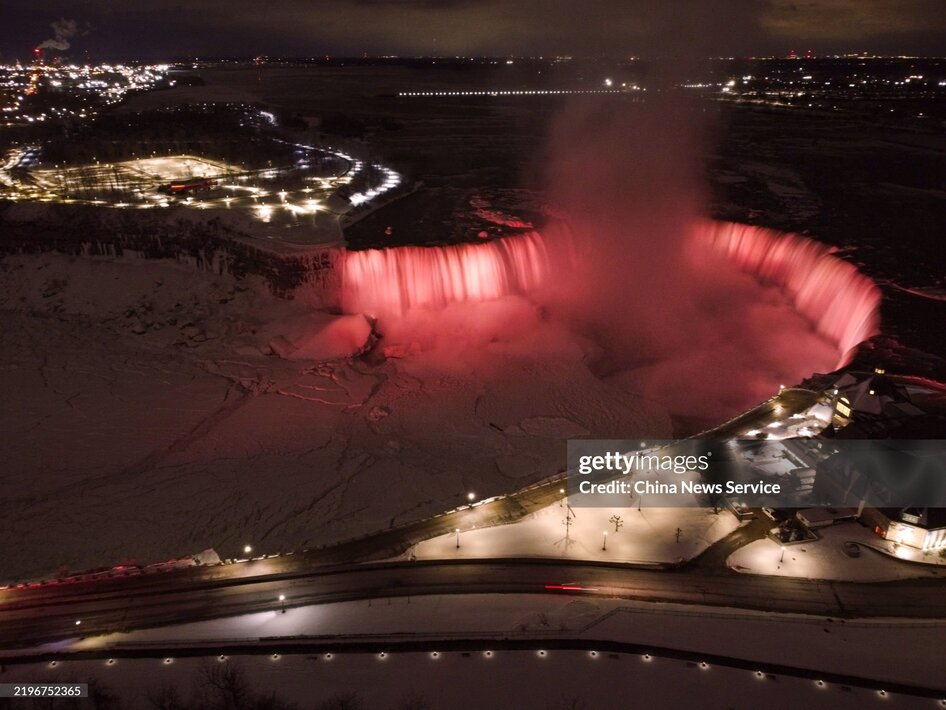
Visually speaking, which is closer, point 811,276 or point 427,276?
point 811,276

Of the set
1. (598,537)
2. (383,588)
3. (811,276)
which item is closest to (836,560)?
(598,537)

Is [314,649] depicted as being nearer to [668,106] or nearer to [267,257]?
[267,257]

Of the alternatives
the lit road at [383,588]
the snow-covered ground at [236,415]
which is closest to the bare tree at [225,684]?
the lit road at [383,588]

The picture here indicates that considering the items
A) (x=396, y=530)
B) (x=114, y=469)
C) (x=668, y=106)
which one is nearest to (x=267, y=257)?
(x=114, y=469)

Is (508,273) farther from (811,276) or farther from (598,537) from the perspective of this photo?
(598,537)

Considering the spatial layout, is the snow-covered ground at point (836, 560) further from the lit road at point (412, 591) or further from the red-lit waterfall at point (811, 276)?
the red-lit waterfall at point (811, 276)

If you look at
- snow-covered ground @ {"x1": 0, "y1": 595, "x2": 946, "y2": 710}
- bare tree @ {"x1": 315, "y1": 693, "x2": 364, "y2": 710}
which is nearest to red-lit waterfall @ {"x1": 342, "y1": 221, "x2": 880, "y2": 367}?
snow-covered ground @ {"x1": 0, "y1": 595, "x2": 946, "y2": 710}
